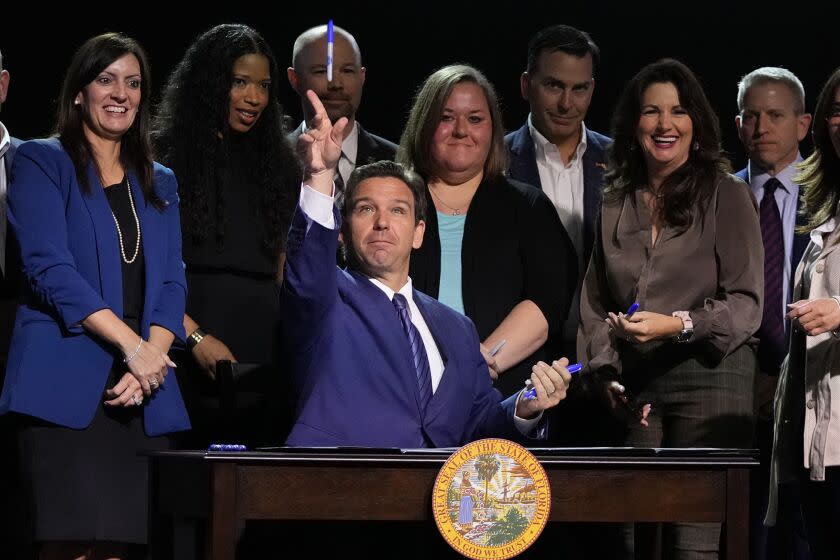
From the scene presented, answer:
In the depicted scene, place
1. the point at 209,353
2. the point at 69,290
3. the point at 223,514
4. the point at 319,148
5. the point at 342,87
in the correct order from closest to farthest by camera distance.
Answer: the point at 223,514, the point at 319,148, the point at 69,290, the point at 209,353, the point at 342,87

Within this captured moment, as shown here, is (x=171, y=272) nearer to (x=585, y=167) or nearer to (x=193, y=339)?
(x=193, y=339)

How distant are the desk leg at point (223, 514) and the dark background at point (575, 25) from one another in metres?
2.69

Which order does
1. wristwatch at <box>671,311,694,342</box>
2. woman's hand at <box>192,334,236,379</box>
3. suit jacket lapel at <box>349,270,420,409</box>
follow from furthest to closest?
1. woman's hand at <box>192,334,236,379</box>
2. wristwatch at <box>671,311,694,342</box>
3. suit jacket lapel at <box>349,270,420,409</box>

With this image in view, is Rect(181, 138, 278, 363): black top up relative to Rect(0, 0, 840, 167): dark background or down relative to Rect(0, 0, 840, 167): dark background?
down

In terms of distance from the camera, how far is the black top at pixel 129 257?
316cm

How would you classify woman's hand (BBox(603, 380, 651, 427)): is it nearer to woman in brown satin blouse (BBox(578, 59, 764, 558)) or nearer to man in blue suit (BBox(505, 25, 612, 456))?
woman in brown satin blouse (BBox(578, 59, 764, 558))

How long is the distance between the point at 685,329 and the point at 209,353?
1.26 metres

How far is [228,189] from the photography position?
3.70 meters

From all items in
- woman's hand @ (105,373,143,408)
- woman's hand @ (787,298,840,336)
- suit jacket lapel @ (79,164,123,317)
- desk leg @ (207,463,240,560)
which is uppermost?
suit jacket lapel @ (79,164,123,317)

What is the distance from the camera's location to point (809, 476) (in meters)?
3.03

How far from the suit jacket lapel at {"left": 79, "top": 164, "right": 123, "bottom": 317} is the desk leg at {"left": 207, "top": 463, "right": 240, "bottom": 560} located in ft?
3.17

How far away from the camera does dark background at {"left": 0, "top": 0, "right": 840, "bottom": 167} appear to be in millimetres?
4867

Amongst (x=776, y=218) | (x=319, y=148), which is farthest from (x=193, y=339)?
(x=776, y=218)

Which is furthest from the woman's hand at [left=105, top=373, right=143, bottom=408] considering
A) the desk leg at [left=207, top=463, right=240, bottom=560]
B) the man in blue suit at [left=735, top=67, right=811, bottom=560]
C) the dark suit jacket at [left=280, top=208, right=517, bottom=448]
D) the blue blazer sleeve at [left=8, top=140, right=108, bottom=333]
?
the man in blue suit at [left=735, top=67, right=811, bottom=560]
